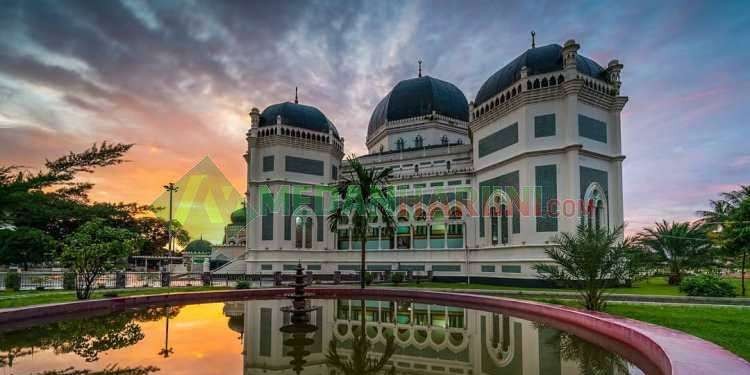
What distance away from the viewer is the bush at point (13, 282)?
22.5m

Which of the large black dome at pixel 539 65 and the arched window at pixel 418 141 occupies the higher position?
the large black dome at pixel 539 65

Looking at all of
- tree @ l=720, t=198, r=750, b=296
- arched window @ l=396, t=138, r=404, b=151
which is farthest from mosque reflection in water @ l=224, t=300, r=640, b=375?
arched window @ l=396, t=138, r=404, b=151

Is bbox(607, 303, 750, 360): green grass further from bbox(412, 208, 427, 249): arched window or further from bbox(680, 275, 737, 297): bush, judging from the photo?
bbox(412, 208, 427, 249): arched window

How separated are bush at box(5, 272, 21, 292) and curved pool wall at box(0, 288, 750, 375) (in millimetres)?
10428

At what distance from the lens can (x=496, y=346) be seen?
10688mm

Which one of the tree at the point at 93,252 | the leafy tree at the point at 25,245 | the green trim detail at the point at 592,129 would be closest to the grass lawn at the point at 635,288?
the green trim detail at the point at 592,129

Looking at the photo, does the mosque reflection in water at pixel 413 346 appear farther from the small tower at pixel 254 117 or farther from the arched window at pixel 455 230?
the small tower at pixel 254 117

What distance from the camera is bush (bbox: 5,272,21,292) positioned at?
888 inches

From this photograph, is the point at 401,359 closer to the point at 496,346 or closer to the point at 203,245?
the point at 496,346

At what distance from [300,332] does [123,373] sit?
16.5ft

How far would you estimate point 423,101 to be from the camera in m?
41.2

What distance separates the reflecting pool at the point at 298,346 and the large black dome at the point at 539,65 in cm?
1875

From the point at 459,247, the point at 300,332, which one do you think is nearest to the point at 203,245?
the point at 459,247

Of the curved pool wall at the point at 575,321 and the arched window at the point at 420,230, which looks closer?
the curved pool wall at the point at 575,321
